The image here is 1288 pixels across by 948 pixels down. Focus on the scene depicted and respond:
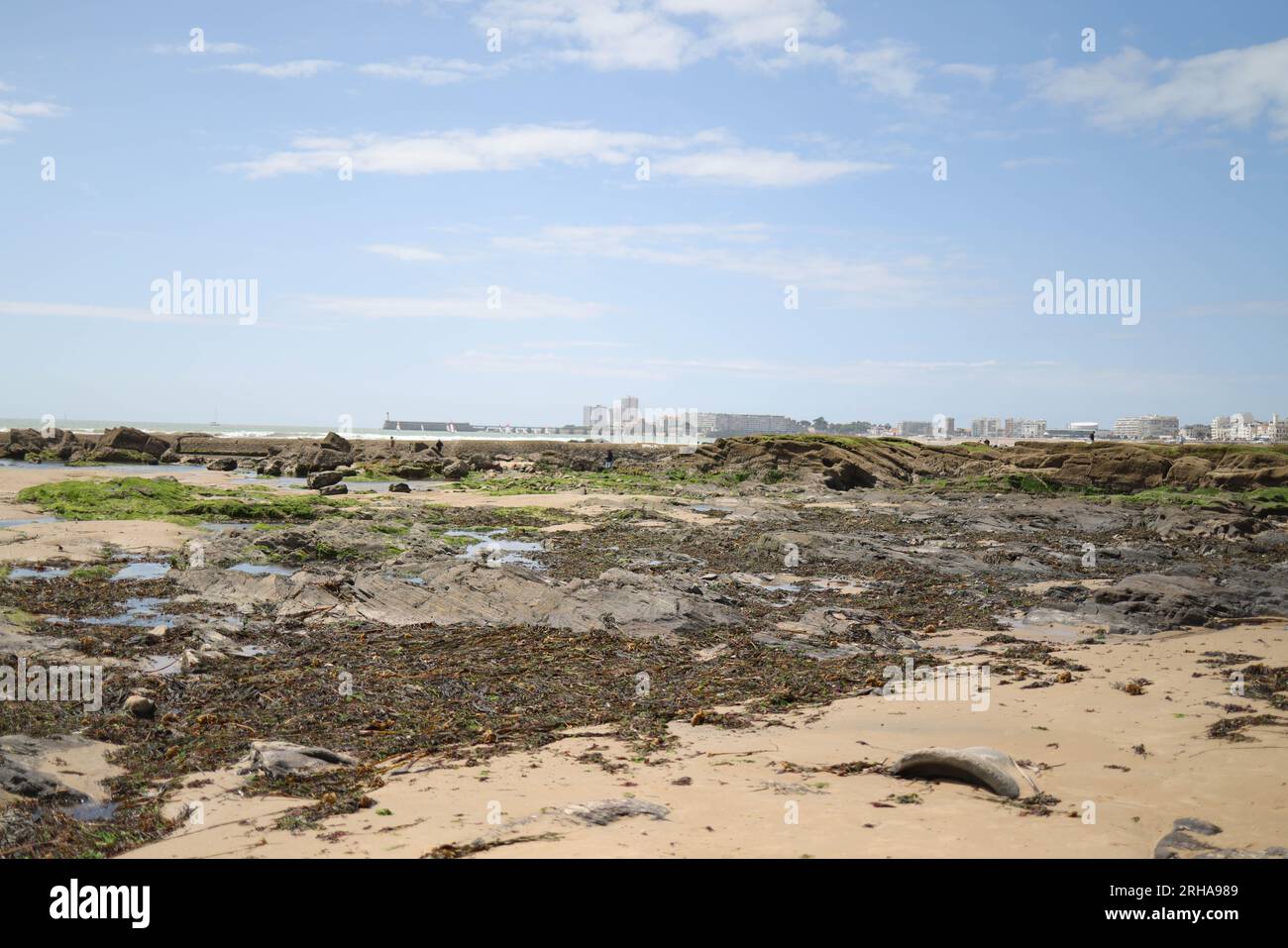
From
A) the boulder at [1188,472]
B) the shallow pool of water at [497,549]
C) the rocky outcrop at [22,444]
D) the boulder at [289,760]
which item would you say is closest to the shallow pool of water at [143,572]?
the shallow pool of water at [497,549]

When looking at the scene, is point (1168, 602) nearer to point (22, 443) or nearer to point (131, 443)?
point (131, 443)

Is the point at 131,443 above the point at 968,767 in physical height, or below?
above

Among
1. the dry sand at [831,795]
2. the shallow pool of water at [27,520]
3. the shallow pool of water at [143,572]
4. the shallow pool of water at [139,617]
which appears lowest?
the dry sand at [831,795]

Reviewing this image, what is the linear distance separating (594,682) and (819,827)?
4.22 m

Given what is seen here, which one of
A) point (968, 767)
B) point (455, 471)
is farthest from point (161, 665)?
point (455, 471)

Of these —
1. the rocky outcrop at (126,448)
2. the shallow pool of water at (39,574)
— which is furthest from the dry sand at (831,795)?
the rocky outcrop at (126,448)

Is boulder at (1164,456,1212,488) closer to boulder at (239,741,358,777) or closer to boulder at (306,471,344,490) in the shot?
boulder at (306,471,344,490)

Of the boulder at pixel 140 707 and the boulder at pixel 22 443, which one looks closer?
the boulder at pixel 140 707

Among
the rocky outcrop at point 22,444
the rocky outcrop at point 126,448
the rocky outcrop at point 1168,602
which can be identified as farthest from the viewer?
the rocky outcrop at point 22,444

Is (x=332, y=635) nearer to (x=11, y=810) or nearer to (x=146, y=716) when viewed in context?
(x=146, y=716)

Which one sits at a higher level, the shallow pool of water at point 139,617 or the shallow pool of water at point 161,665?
the shallow pool of water at point 139,617

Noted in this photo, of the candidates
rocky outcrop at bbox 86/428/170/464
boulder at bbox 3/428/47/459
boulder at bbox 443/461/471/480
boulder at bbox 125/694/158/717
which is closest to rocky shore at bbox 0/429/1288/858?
boulder at bbox 125/694/158/717

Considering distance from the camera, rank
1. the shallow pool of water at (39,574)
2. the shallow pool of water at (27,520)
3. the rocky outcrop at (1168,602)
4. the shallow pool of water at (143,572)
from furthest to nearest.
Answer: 1. the shallow pool of water at (27,520)
2. the shallow pool of water at (143,572)
3. the shallow pool of water at (39,574)
4. the rocky outcrop at (1168,602)

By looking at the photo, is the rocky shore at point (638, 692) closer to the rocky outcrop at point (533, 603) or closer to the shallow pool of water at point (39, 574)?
the rocky outcrop at point (533, 603)
